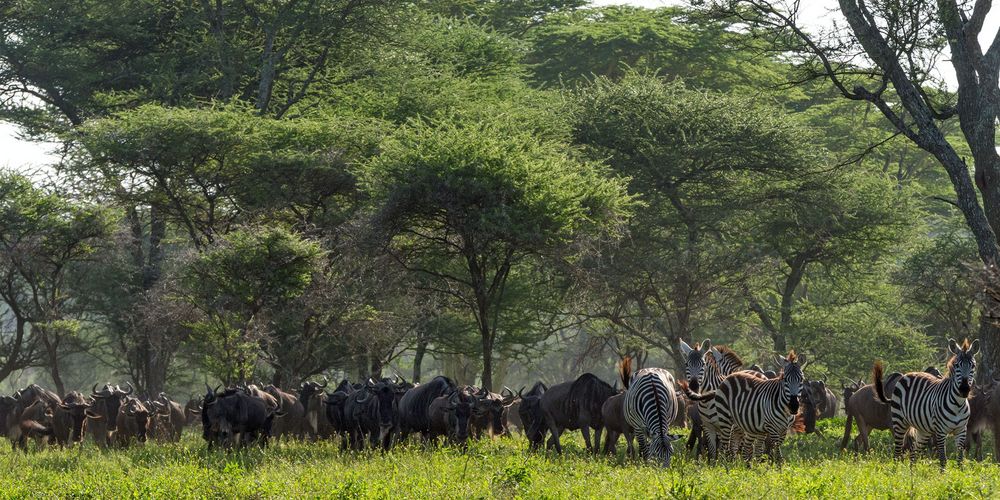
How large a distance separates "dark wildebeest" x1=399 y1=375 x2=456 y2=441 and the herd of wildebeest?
24 millimetres

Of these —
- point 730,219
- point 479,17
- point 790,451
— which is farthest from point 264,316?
point 479,17

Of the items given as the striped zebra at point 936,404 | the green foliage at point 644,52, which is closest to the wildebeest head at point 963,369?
the striped zebra at point 936,404

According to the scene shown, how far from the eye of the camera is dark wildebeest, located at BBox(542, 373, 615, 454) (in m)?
20.4

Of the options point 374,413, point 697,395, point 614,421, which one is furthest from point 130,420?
point 697,395

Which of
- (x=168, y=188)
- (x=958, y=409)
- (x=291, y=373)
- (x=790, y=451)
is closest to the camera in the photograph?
(x=958, y=409)

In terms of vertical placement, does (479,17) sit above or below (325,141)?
above

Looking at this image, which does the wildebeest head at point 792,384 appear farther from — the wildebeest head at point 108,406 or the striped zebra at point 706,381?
the wildebeest head at point 108,406

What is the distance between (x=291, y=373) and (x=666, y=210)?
13.6m

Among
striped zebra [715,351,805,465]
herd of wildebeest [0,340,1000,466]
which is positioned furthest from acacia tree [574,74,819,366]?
striped zebra [715,351,805,465]

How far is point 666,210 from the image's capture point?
39.5m

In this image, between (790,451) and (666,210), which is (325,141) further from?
(790,451)

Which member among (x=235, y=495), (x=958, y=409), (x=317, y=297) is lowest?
(x=235, y=495)

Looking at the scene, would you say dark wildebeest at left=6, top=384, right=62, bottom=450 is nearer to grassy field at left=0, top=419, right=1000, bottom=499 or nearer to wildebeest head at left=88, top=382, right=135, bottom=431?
wildebeest head at left=88, top=382, right=135, bottom=431

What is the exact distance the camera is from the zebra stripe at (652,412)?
57.2 feet
